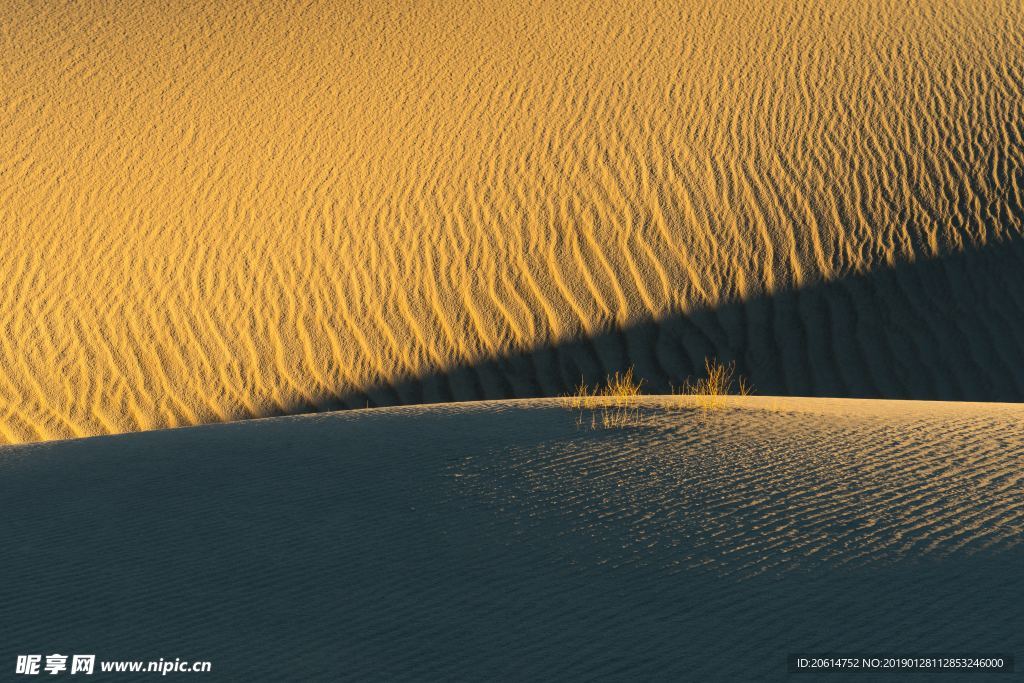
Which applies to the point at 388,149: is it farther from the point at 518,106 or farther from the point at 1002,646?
the point at 1002,646

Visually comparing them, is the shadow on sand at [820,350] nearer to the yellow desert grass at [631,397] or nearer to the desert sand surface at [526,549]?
the yellow desert grass at [631,397]

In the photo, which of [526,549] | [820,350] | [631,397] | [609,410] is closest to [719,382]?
[820,350]

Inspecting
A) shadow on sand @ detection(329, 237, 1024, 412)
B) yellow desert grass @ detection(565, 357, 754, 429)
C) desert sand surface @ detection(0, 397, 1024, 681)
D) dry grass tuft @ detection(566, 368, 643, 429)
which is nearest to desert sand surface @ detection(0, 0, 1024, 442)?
shadow on sand @ detection(329, 237, 1024, 412)

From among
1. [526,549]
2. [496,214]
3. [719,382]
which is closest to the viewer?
[526,549]

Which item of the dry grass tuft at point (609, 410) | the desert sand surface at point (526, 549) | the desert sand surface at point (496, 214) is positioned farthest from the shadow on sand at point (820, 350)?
the desert sand surface at point (526, 549)

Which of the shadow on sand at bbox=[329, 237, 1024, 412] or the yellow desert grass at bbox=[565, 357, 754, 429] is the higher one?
the shadow on sand at bbox=[329, 237, 1024, 412]

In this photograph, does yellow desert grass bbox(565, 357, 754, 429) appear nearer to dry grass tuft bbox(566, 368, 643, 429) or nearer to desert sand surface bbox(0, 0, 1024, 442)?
dry grass tuft bbox(566, 368, 643, 429)

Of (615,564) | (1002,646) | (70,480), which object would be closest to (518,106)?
(70,480)

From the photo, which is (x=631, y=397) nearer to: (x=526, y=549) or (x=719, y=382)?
(x=719, y=382)
